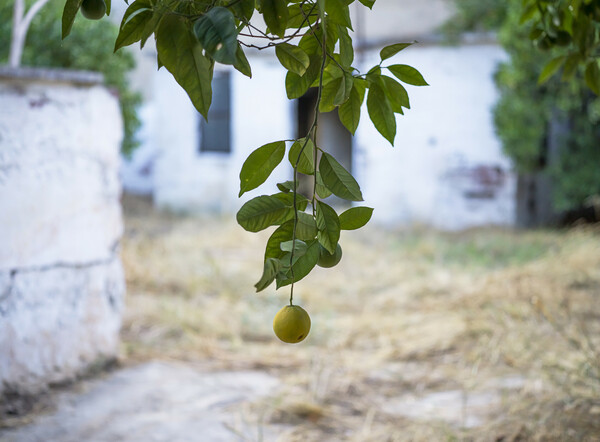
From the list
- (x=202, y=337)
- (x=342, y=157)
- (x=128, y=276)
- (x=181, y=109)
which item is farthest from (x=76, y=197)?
(x=342, y=157)

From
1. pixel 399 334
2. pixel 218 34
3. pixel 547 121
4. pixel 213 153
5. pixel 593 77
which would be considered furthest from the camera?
pixel 213 153

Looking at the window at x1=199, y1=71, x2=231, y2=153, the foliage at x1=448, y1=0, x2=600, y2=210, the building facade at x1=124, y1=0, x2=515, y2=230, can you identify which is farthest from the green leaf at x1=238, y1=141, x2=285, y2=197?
the window at x1=199, y1=71, x2=231, y2=153

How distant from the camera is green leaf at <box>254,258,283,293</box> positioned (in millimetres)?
890

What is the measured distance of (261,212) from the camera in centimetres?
97

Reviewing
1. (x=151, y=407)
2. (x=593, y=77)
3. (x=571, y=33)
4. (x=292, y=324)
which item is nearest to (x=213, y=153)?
(x=151, y=407)

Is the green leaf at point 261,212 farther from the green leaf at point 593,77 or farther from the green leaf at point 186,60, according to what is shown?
the green leaf at point 593,77

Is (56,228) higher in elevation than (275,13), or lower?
lower

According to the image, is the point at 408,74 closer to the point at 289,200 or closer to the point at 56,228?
the point at 289,200

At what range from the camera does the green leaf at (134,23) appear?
876mm

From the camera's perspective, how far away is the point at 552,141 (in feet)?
24.0

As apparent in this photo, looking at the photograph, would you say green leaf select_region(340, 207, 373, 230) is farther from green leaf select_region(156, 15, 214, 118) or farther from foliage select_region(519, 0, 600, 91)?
foliage select_region(519, 0, 600, 91)

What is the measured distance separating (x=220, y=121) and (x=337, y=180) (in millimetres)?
8630

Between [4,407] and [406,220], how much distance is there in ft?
21.4

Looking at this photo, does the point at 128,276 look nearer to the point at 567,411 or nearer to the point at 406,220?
the point at 567,411
